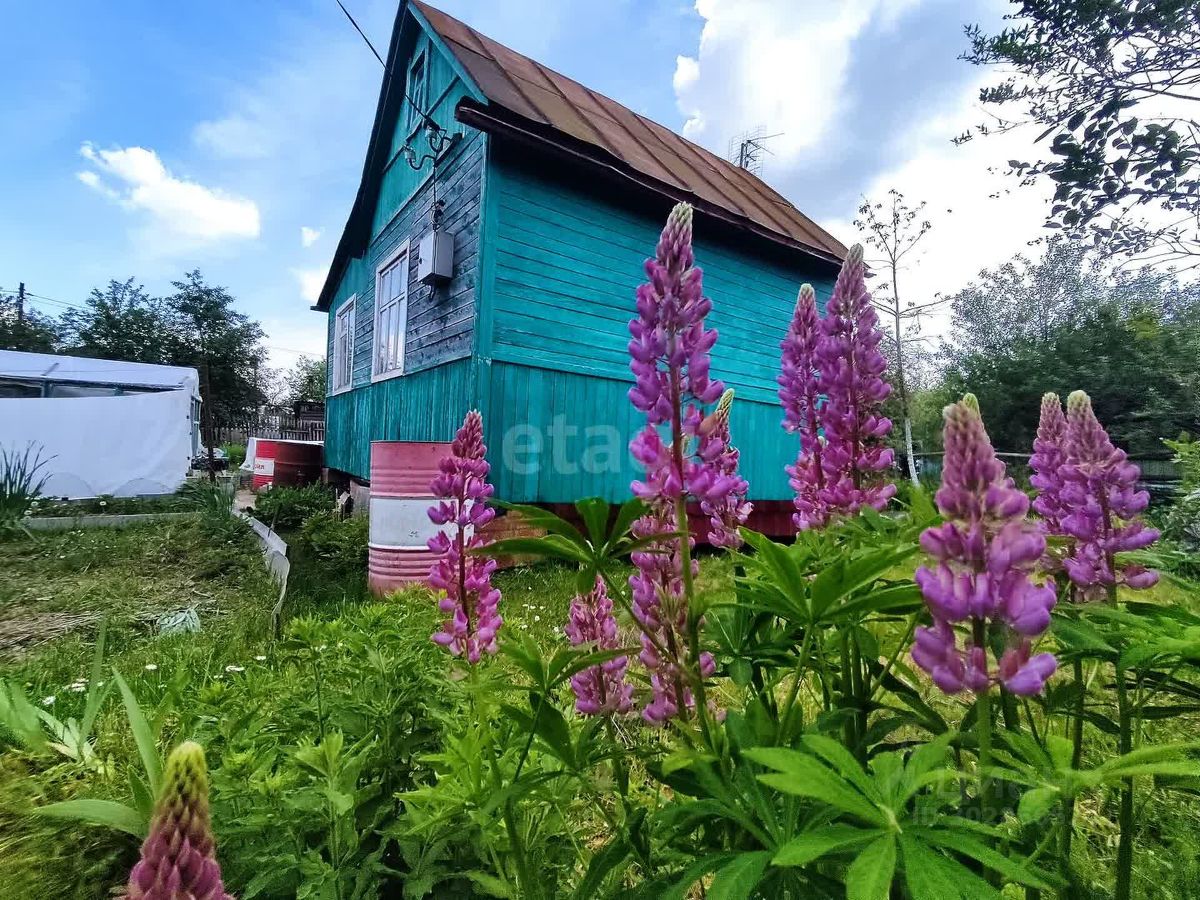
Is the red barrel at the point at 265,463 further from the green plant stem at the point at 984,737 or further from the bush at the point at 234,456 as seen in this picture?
the green plant stem at the point at 984,737

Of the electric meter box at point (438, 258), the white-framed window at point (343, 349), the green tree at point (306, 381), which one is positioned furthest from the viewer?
the green tree at point (306, 381)

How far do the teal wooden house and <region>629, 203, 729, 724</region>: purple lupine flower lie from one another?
5.17 metres

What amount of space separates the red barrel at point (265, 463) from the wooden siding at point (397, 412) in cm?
126

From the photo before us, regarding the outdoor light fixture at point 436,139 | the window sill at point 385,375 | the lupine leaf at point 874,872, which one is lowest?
the lupine leaf at point 874,872

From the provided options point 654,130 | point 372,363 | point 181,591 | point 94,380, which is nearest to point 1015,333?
point 654,130

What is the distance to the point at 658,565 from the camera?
0.91m

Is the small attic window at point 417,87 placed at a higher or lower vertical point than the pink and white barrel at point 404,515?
higher

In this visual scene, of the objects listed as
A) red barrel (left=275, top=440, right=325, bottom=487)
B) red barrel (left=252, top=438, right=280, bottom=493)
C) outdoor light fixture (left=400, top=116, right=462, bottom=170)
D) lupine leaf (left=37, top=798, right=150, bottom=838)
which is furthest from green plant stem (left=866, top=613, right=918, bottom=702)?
red barrel (left=252, top=438, right=280, bottom=493)

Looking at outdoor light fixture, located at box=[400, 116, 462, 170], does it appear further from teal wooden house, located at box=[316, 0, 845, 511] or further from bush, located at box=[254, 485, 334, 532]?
bush, located at box=[254, 485, 334, 532]

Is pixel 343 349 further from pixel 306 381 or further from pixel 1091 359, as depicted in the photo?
pixel 306 381

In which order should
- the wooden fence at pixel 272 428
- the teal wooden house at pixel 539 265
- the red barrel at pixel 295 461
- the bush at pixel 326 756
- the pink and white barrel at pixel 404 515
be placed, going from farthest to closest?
the wooden fence at pixel 272 428
the red barrel at pixel 295 461
the teal wooden house at pixel 539 265
the pink and white barrel at pixel 404 515
the bush at pixel 326 756

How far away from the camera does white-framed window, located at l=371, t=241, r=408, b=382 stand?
860 centimetres

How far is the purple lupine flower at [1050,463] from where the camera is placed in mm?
1167

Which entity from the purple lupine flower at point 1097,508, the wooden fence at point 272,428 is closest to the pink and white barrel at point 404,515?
the purple lupine flower at point 1097,508
